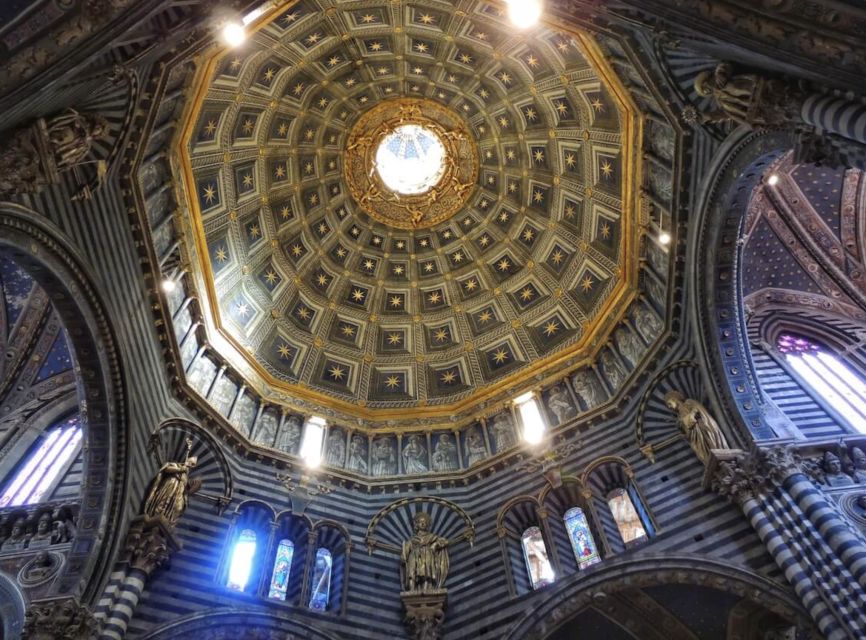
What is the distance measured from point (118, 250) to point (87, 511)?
20.9ft

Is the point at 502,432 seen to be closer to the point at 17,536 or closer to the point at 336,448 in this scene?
the point at 336,448

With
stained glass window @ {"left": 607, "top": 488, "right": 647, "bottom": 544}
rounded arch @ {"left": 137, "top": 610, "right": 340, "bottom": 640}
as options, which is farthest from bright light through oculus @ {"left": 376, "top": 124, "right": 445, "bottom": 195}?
rounded arch @ {"left": 137, "top": 610, "right": 340, "bottom": 640}

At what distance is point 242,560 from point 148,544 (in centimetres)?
267

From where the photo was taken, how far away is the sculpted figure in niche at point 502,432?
772 inches

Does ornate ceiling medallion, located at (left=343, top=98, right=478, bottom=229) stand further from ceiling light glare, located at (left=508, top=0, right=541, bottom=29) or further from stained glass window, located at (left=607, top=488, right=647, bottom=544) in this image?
stained glass window, located at (left=607, top=488, right=647, bottom=544)

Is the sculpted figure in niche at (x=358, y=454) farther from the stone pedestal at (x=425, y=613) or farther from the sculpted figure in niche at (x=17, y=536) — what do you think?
the sculpted figure in niche at (x=17, y=536)

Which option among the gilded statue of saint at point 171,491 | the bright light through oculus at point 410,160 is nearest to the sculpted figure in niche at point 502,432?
the gilded statue of saint at point 171,491

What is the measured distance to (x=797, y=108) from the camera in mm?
9945

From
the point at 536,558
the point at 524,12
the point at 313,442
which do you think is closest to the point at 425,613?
the point at 536,558

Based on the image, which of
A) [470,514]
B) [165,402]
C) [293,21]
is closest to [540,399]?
[470,514]

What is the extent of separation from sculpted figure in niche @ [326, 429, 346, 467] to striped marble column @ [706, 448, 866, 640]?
11.1 m

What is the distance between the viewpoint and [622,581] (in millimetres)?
13758

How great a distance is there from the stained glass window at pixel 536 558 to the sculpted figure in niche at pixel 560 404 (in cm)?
387

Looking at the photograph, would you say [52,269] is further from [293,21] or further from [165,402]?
[293,21]
